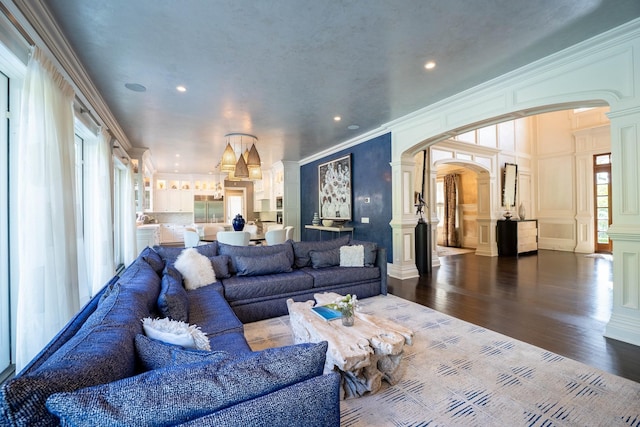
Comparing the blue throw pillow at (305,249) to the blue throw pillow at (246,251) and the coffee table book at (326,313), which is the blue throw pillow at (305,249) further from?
the coffee table book at (326,313)

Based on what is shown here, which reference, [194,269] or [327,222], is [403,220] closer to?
[327,222]

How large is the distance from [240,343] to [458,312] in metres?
2.73

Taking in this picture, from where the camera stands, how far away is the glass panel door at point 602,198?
7.32 metres

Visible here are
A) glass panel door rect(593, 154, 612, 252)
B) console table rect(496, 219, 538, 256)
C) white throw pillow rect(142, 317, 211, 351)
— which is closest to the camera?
white throw pillow rect(142, 317, 211, 351)

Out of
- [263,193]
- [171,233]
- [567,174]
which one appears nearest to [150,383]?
[263,193]

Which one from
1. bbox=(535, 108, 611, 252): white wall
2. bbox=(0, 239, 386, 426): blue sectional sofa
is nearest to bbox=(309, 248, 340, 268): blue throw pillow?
bbox=(0, 239, 386, 426): blue sectional sofa

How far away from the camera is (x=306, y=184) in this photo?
8664 mm

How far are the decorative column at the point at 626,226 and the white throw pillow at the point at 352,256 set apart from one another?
263cm

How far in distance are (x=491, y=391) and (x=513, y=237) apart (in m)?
6.55

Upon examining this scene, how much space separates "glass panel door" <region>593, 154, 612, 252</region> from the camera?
7316 millimetres

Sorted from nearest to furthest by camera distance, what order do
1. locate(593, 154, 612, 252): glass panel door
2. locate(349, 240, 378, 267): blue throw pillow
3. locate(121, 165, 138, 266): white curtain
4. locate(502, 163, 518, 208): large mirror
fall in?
locate(349, 240, 378, 267): blue throw pillow, locate(121, 165, 138, 266): white curtain, locate(593, 154, 612, 252): glass panel door, locate(502, 163, 518, 208): large mirror

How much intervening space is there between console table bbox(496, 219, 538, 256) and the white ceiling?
487 centimetres

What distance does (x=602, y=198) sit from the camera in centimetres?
742

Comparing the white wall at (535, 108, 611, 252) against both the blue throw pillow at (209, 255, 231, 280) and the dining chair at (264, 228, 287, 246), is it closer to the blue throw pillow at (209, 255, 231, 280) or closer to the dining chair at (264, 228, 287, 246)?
the dining chair at (264, 228, 287, 246)
